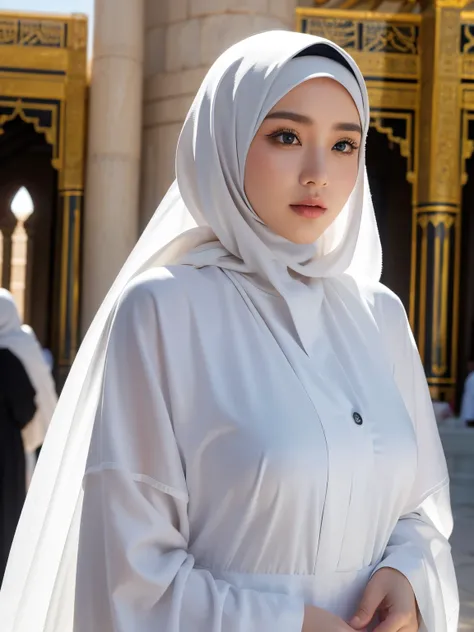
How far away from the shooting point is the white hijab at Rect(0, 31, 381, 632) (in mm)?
1210

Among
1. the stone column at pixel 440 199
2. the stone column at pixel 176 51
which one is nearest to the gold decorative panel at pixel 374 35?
the stone column at pixel 440 199

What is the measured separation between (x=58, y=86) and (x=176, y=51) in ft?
3.92

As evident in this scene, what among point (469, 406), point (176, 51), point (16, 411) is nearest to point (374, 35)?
point (176, 51)

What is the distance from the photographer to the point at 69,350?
838 centimetres

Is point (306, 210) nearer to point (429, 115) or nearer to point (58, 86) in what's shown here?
point (429, 115)

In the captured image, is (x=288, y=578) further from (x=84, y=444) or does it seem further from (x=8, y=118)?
(x=8, y=118)

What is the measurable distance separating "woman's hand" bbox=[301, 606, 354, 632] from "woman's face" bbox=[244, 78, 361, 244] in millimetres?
454

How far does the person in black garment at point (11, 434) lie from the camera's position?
11.1 feet

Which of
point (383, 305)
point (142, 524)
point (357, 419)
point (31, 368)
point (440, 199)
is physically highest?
point (440, 199)

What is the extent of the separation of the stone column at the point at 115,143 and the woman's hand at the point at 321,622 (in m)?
6.89

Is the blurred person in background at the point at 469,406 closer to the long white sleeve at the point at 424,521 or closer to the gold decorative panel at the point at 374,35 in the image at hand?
the gold decorative panel at the point at 374,35

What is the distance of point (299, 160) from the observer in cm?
121

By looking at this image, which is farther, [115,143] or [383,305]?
[115,143]

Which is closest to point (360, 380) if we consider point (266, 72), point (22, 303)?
point (266, 72)
